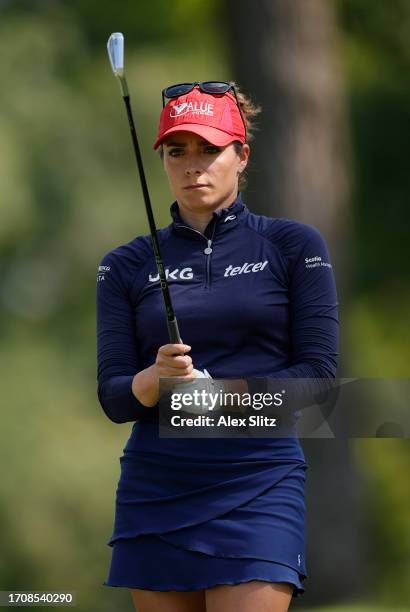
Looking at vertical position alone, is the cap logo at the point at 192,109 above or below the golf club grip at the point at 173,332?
above

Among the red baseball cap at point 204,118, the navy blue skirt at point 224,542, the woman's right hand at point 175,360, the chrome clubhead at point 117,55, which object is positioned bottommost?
the navy blue skirt at point 224,542

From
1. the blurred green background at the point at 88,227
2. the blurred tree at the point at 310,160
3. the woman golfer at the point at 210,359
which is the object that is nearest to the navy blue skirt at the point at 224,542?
the woman golfer at the point at 210,359

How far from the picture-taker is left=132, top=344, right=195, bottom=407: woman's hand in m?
2.67

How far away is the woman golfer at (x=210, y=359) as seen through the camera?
8.93ft

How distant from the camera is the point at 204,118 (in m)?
2.96

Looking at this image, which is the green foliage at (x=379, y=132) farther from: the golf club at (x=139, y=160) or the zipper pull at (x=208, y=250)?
the golf club at (x=139, y=160)

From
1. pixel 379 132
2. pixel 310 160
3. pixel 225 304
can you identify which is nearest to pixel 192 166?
pixel 225 304

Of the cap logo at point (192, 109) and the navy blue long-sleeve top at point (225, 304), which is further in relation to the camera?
the cap logo at point (192, 109)

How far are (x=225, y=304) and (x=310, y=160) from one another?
3.16 m

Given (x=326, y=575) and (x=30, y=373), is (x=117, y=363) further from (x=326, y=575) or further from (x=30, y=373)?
(x=30, y=373)

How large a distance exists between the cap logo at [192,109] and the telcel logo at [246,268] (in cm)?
37

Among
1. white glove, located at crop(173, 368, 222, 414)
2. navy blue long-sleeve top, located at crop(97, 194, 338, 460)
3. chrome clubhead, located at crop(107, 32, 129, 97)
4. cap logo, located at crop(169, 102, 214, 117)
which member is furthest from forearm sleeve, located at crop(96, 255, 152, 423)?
chrome clubhead, located at crop(107, 32, 129, 97)

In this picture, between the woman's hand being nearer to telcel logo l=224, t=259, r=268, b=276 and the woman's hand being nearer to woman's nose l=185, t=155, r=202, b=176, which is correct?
telcel logo l=224, t=259, r=268, b=276

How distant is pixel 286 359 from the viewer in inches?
113
